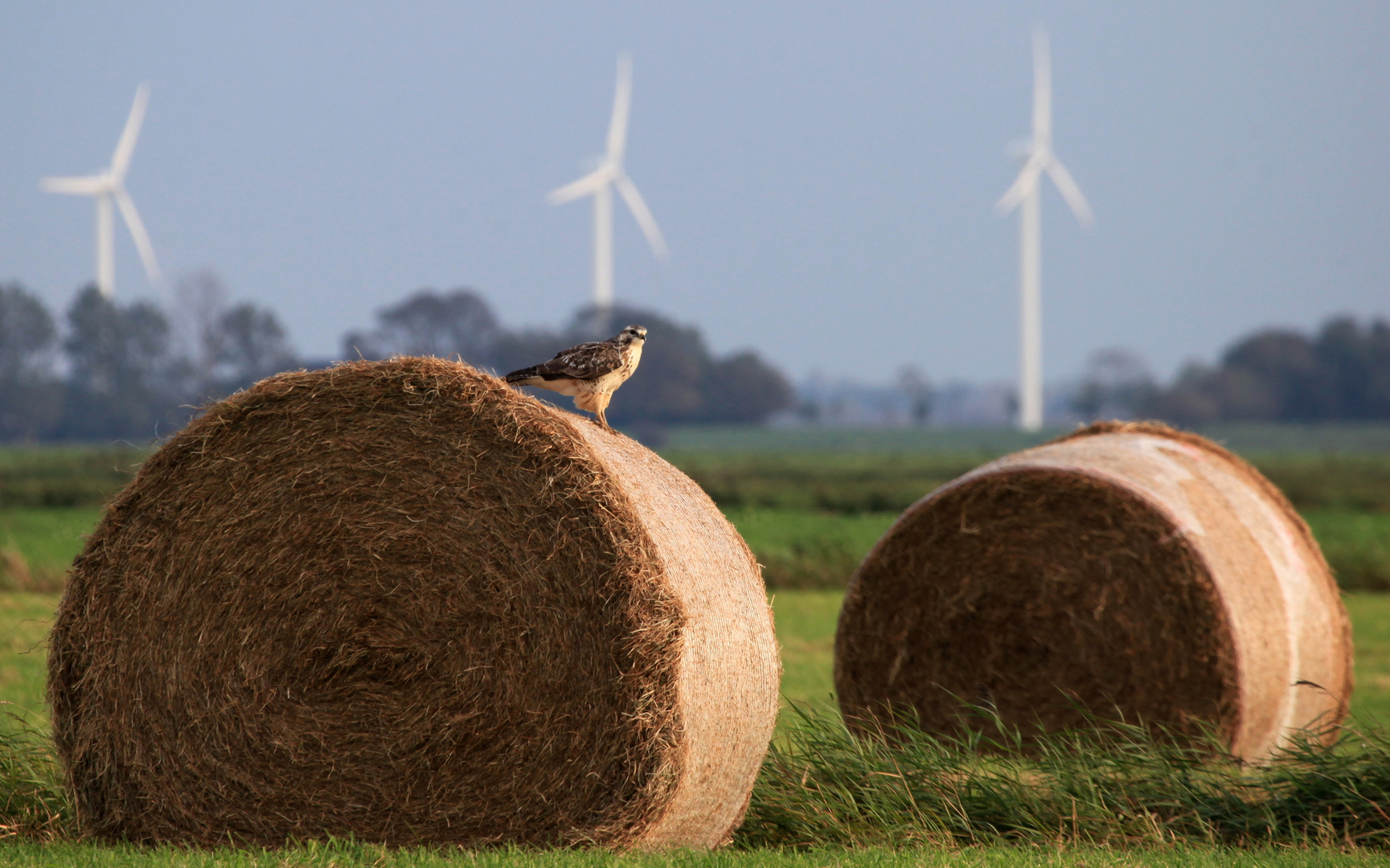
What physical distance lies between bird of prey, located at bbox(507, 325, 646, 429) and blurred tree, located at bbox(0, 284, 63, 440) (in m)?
45.7

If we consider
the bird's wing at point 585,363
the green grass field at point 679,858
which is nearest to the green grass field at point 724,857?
the green grass field at point 679,858

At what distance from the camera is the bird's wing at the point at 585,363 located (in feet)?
23.5

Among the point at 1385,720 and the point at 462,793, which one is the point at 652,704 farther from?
the point at 1385,720

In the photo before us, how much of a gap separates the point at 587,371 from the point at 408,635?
1.65 m

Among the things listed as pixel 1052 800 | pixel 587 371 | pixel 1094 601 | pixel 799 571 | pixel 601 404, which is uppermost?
pixel 587 371

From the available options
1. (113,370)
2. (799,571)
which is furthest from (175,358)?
(799,571)

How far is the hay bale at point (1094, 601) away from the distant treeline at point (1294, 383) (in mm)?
96065

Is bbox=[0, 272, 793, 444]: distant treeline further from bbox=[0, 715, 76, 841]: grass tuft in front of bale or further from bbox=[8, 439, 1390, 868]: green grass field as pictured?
bbox=[0, 715, 76, 841]: grass tuft in front of bale

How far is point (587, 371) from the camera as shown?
7152 mm

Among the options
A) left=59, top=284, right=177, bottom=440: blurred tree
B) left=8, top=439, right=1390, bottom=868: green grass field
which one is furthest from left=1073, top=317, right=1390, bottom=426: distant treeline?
left=59, top=284, right=177, bottom=440: blurred tree

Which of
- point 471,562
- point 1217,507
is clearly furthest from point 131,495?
point 1217,507

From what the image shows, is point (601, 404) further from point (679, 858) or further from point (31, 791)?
point (31, 791)

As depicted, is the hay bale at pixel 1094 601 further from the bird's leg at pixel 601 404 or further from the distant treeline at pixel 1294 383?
the distant treeline at pixel 1294 383

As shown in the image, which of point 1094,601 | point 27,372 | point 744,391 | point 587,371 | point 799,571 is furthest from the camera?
point 744,391
